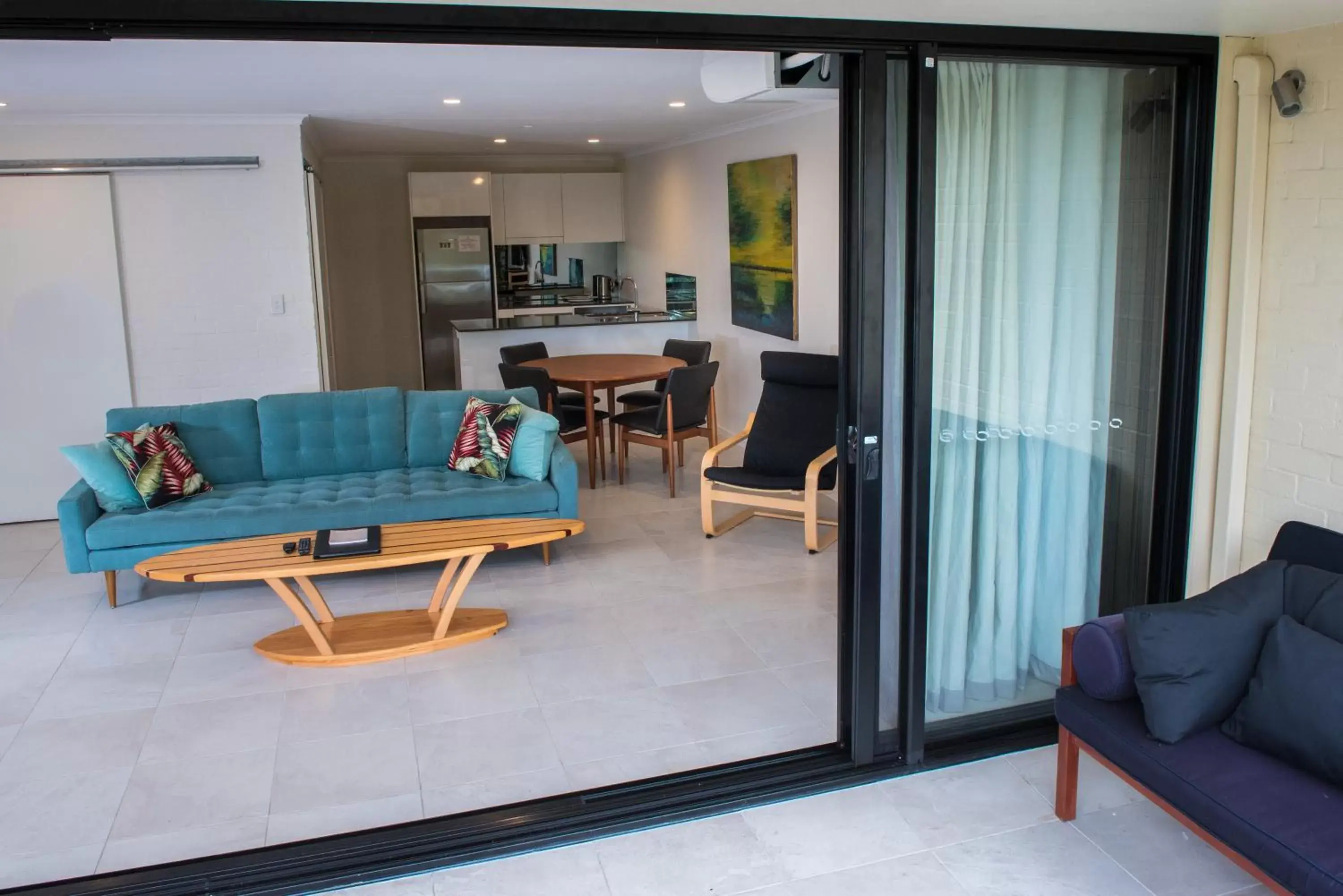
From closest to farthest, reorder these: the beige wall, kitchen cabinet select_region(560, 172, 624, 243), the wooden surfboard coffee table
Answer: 1. the wooden surfboard coffee table
2. the beige wall
3. kitchen cabinet select_region(560, 172, 624, 243)

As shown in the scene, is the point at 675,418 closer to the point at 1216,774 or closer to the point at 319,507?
the point at 319,507

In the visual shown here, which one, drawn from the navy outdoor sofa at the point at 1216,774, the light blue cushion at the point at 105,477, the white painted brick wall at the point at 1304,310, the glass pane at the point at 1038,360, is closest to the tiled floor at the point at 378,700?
the light blue cushion at the point at 105,477

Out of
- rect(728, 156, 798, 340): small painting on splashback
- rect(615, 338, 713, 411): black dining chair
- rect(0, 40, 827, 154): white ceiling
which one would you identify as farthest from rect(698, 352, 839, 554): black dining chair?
rect(0, 40, 827, 154): white ceiling

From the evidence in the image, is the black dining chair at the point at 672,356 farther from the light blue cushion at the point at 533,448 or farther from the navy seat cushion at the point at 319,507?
the navy seat cushion at the point at 319,507

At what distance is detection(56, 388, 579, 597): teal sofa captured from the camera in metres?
5.01

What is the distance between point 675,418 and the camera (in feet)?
22.3

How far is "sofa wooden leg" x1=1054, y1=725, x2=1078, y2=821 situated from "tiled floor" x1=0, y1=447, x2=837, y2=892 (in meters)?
0.77

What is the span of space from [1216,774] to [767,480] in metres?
3.33

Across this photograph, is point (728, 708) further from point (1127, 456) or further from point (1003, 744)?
point (1127, 456)

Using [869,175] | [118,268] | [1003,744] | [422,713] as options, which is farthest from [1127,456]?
[118,268]

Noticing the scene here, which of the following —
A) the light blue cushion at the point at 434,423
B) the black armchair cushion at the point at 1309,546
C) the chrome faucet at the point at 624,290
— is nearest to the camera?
the black armchair cushion at the point at 1309,546

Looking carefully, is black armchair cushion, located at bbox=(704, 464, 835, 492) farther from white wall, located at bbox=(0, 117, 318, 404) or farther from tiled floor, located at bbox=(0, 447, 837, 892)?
white wall, located at bbox=(0, 117, 318, 404)

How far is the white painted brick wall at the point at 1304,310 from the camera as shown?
3.12m

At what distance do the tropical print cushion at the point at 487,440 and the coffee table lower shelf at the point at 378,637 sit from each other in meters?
1.00
